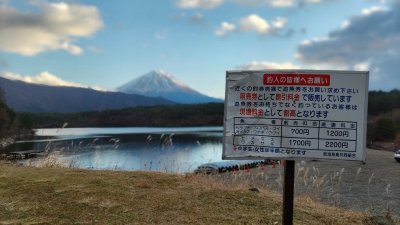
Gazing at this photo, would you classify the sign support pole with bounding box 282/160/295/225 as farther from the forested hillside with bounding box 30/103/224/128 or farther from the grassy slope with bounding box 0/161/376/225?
the forested hillside with bounding box 30/103/224/128

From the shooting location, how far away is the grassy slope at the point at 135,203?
18.3 ft

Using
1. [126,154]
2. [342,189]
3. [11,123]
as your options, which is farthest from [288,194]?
[11,123]

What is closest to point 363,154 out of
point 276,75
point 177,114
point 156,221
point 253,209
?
point 276,75

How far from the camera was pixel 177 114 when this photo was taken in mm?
153125

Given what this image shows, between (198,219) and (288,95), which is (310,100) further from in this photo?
(198,219)

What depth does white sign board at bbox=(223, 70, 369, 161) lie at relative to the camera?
444cm

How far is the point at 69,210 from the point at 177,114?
14739cm

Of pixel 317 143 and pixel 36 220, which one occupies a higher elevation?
pixel 317 143

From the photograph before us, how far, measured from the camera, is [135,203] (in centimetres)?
625

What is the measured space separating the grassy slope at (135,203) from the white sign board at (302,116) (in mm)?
1493

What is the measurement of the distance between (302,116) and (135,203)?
9.97 feet

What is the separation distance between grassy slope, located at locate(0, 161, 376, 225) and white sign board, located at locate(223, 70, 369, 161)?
4.90 feet

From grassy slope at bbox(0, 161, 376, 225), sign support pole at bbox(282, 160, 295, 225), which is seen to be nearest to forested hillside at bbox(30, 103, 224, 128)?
grassy slope at bbox(0, 161, 376, 225)

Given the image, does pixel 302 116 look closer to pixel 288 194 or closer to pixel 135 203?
pixel 288 194
